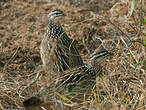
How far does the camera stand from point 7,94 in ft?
16.5

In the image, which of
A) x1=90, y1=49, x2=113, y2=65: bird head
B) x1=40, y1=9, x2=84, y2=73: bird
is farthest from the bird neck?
x1=90, y1=49, x2=113, y2=65: bird head

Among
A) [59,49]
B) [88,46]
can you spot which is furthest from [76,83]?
[88,46]

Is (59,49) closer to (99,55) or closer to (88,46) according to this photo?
(99,55)

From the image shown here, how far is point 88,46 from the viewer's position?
6559mm

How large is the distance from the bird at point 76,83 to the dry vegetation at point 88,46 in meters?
0.16

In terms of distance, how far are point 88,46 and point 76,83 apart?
190cm

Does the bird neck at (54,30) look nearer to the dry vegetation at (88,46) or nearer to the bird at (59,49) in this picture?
the bird at (59,49)

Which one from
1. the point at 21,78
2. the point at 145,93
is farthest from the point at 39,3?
the point at 145,93

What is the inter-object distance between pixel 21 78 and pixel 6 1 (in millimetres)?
2994

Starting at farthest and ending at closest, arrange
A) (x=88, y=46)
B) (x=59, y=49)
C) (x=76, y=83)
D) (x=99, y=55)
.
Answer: (x=88, y=46) < (x=59, y=49) < (x=99, y=55) < (x=76, y=83)

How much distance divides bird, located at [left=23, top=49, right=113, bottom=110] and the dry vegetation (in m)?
0.16

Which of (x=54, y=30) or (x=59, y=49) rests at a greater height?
(x=54, y=30)

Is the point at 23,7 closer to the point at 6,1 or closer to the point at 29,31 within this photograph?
the point at 6,1

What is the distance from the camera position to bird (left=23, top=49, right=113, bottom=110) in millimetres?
4152
